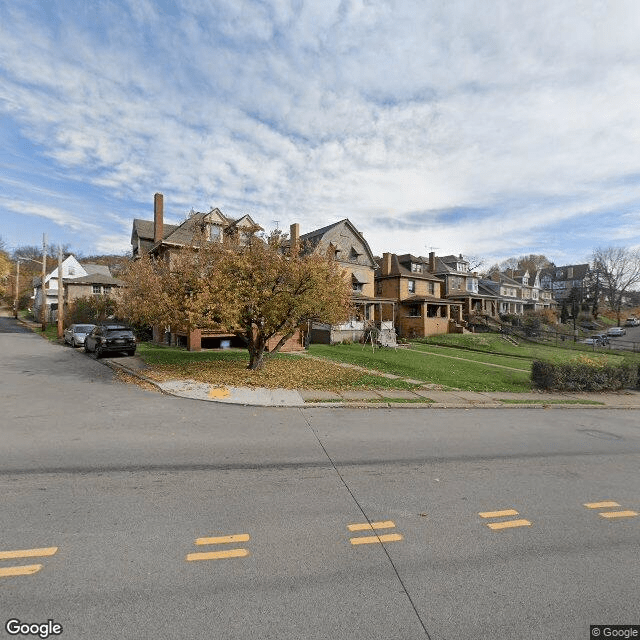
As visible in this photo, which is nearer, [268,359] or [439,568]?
[439,568]

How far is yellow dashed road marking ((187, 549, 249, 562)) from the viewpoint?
3.74 metres

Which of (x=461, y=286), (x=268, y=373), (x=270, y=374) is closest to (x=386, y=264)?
(x=461, y=286)

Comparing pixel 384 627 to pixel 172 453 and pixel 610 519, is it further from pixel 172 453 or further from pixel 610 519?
pixel 172 453

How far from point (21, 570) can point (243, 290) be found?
1099cm

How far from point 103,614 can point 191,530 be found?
1299 millimetres

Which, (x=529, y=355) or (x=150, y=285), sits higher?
(x=150, y=285)

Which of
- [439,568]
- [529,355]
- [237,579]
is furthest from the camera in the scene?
[529,355]

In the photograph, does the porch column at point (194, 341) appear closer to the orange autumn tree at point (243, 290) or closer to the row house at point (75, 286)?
the orange autumn tree at point (243, 290)

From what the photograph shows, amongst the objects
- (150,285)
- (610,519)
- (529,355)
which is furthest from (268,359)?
(529,355)

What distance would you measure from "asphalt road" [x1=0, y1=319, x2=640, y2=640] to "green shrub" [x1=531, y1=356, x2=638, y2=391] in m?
6.17

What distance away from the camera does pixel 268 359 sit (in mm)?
19094

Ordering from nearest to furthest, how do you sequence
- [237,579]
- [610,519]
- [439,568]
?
[237,579] < [439,568] < [610,519]

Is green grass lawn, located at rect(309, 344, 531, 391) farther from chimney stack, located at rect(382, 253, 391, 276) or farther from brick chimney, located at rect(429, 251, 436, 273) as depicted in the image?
brick chimney, located at rect(429, 251, 436, 273)

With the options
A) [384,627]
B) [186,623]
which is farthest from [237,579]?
[384,627]
